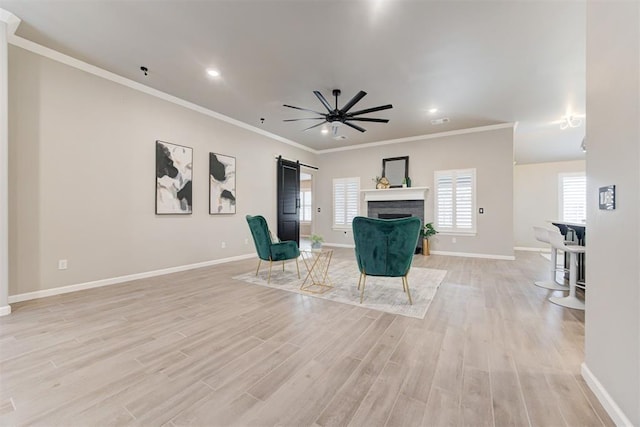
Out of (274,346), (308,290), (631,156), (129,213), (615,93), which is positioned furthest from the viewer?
(129,213)

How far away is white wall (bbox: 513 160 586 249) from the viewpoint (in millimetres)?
7867

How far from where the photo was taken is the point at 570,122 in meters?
5.29

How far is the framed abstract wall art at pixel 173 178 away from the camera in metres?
4.30

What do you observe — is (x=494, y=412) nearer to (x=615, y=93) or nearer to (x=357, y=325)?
(x=357, y=325)

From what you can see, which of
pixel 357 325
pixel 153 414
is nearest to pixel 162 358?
pixel 153 414

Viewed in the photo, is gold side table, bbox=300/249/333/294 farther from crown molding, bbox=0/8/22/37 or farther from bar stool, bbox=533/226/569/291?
crown molding, bbox=0/8/22/37

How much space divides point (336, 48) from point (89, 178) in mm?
3725

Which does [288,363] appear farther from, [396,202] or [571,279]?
[396,202]

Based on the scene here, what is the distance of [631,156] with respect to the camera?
1.18 metres

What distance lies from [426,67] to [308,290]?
3444mm

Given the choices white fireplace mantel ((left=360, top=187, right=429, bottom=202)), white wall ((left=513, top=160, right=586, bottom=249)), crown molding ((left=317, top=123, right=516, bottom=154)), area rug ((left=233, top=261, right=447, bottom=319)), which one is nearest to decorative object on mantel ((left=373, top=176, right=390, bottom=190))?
white fireplace mantel ((left=360, top=187, right=429, bottom=202))

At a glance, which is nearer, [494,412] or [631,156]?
[631,156]

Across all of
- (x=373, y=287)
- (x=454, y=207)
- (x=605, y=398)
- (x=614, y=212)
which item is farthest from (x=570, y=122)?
(x=605, y=398)

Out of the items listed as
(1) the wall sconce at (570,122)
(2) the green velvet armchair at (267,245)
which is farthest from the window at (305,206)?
(1) the wall sconce at (570,122)
